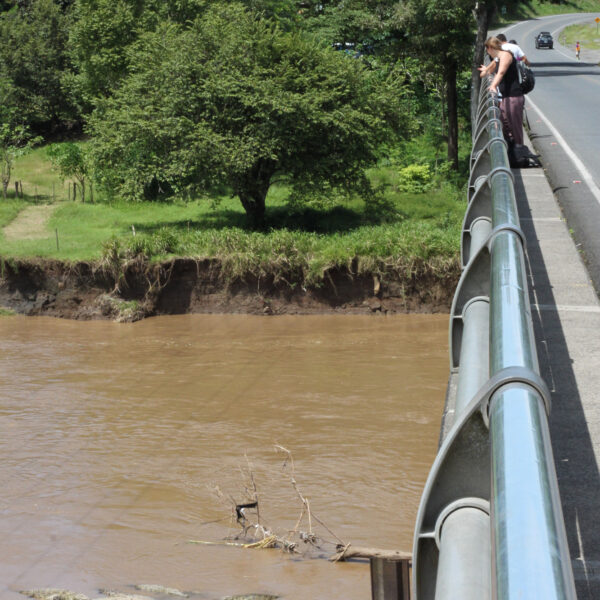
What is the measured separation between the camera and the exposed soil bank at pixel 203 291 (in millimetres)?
21859

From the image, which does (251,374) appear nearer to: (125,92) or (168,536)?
(168,536)

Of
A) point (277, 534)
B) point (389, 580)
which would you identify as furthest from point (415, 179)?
point (389, 580)

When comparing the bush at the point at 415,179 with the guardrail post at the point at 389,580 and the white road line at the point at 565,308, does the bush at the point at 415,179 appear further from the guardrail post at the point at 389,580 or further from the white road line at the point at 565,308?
the white road line at the point at 565,308

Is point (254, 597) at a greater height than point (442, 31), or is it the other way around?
point (442, 31)

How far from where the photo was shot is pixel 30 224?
2681cm

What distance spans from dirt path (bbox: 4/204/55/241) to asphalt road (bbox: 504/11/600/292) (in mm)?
13813

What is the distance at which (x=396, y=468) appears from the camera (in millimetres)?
13281

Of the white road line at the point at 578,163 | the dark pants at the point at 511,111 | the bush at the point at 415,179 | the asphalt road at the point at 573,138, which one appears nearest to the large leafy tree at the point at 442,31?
the asphalt road at the point at 573,138

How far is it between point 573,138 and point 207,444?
7.95m

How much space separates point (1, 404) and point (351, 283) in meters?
8.96

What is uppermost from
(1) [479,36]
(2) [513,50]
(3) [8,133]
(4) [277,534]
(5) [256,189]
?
(1) [479,36]

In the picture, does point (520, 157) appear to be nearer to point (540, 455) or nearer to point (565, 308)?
point (565, 308)

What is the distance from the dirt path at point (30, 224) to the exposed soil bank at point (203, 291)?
2652 mm

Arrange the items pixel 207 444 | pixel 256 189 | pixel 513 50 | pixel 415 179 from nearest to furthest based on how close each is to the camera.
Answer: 1. pixel 513 50
2. pixel 207 444
3. pixel 256 189
4. pixel 415 179
